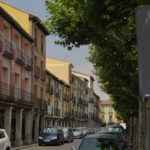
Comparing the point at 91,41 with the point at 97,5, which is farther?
the point at 91,41

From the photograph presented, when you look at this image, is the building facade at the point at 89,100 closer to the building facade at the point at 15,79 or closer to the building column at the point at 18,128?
the building facade at the point at 15,79

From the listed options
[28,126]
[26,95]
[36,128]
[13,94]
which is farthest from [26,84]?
[13,94]

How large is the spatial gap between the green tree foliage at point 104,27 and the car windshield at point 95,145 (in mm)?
2875

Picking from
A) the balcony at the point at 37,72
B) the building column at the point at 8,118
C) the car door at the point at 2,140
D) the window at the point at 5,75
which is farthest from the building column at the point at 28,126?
the car door at the point at 2,140

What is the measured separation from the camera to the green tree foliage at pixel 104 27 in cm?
927

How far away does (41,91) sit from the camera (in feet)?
214

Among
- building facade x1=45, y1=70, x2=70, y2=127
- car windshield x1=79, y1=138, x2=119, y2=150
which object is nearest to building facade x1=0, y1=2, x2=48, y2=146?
building facade x1=45, y1=70, x2=70, y2=127

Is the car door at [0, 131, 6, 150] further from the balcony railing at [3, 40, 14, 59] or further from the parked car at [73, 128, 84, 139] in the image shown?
the parked car at [73, 128, 84, 139]

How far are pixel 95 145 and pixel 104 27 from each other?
494 cm

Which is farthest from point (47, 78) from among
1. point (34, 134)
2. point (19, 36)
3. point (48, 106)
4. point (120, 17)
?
point (120, 17)

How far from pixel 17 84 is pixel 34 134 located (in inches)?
383

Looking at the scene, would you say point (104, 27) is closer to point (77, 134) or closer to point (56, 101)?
point (77, 134)

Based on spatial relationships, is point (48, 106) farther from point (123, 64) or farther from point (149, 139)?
point (149, 139)

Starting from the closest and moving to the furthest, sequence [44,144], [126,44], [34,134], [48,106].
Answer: [126,44]
[44,144]
[34,134]
[48,106]
